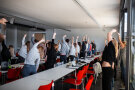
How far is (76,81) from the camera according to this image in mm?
3840

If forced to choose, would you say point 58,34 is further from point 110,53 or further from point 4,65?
point 110,53

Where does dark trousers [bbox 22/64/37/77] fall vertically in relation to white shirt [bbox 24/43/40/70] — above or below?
below

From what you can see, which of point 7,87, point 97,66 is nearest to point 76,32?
point 97,66

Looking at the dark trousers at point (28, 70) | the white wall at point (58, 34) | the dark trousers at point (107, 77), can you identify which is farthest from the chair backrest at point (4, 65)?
the white wall at point (58, 34)

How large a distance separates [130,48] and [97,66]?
233 cm

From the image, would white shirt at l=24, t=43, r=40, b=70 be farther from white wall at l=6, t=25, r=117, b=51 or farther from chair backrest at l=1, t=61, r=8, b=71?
white wall at l=6, t=25, r=117, b=51

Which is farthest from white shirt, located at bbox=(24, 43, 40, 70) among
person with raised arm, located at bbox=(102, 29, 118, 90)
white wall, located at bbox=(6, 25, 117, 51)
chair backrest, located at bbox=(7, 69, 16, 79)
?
white wall, located at bbox=(6, 25, 117, 51)

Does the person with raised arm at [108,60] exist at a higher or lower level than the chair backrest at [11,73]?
higher

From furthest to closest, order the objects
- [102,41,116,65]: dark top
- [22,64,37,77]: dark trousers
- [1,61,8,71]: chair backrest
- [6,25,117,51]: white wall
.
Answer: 1. [6,25,117,51]: white wall
2. [1,61,8,71]: chair backrest
3. [22,64,37,77]: dark trousers
4. [102,41,116,65]: dark top

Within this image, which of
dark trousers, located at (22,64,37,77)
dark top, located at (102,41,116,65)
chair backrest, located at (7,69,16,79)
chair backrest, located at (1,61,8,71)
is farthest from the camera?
chair backrest, located at (1,61,8,71)

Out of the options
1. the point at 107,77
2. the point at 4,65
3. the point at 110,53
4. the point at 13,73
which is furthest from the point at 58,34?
the point at 110,53

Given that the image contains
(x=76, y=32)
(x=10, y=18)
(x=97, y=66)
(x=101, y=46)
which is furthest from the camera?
(x=76, y=32)

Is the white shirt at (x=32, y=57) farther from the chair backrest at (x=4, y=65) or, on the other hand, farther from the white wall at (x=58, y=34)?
the white wall at (x=58, y=34)

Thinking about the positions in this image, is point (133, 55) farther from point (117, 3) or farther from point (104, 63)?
point (117, 3)
